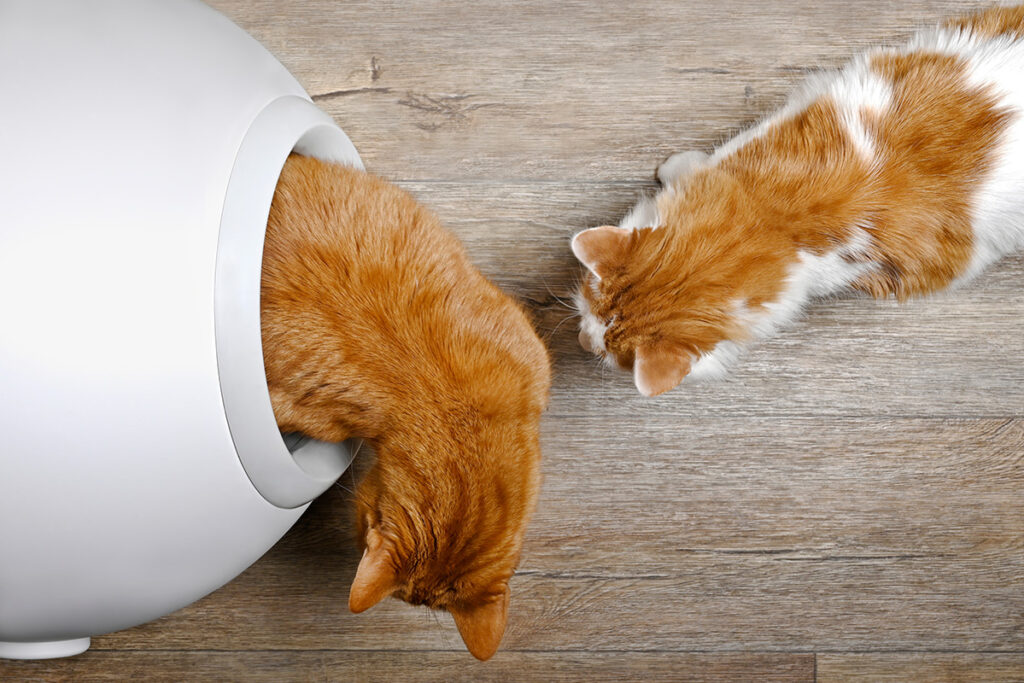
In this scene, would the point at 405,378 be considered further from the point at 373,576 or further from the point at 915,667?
the point at 915,667

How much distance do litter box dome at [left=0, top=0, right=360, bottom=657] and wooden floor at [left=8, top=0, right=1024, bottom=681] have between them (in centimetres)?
48

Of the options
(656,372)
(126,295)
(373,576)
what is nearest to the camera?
(126,295)

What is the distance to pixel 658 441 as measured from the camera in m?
1.59

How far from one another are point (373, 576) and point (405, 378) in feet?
1.01

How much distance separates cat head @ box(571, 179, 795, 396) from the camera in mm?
1220

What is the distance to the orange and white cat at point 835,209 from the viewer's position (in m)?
1.22

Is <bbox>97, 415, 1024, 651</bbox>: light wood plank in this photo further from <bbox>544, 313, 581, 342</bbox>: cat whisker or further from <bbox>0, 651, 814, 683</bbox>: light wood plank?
<bbox>544, 313, 581, 342</bbox>: cat whisker

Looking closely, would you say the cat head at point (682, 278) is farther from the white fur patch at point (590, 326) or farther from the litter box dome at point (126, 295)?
the litter box dome at point (126, 295)

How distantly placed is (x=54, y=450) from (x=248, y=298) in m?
0.33

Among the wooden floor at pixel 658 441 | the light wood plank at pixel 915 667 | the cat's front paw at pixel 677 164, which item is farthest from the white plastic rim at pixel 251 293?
the light wood plank at pixel 915 667

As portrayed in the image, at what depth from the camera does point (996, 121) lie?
1211 millimetres

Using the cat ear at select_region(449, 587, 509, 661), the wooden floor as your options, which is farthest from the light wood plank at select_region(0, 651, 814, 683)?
the cat ear at select_region(449, 587, 509, 661)

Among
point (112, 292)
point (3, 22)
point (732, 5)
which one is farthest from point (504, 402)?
point (732, 5)

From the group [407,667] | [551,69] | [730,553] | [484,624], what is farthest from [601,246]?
[407,667]
